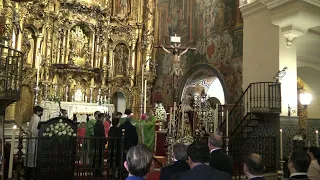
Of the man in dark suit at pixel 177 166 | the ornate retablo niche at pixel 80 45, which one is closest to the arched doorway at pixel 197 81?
the ornate retablo niche at pixel 80 45

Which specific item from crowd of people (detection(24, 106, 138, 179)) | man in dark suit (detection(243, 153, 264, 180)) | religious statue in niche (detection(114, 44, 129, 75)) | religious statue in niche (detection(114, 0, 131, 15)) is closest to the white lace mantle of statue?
religious statue in niche (detection(114, 44, 129, 75))

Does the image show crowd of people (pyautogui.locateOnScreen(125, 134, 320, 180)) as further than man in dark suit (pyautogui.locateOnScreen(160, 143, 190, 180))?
No

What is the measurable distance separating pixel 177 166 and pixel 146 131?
240 inches

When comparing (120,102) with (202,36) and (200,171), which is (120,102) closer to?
(202,36)

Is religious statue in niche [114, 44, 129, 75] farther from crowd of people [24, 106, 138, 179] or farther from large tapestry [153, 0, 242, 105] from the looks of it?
crowd of people [24, 106, 138, 179]

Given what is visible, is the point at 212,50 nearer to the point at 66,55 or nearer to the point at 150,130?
the point at 150,130

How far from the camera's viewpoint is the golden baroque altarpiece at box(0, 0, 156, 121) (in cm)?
1627

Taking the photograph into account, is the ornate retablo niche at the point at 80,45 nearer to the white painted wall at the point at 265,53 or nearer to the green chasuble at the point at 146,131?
the green chasuble at the point at 146,131

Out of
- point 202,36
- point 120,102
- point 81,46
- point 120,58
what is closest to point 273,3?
point 202,36

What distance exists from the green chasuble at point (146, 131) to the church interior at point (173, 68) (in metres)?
0.04

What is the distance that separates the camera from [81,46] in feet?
59.8

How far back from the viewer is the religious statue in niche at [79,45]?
17859 millimetres

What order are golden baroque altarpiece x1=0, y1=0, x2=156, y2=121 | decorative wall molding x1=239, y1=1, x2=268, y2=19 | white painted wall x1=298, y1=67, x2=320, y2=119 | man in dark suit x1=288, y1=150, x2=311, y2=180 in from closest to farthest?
man in dark suit x1=288, y1=150, x2=311, y2=180
decorative wall molding x1=239, y1=1, x2=268, y2=19
white painted wall x1=298, y1=67, x2=320, y2=119
golden baroque altarpiece x1=0, y1=0, x2=156, y2=121

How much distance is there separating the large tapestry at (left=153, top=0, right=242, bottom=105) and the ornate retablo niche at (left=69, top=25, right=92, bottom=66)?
4146mm
